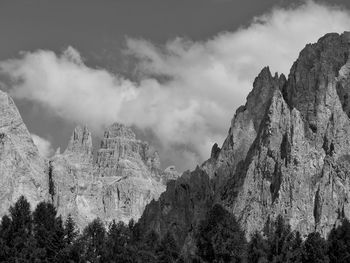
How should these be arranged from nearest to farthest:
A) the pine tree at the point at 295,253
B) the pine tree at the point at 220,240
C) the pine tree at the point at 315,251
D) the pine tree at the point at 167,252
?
1. the pine tree at the point at 220,240
2. the pine tree at the point at 295,253
3. the pine tree at the point at 315,251
4. the pine tree at the point at 167,252

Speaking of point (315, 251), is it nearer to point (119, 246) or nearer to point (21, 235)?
point (119, 246)

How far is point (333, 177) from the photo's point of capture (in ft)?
614

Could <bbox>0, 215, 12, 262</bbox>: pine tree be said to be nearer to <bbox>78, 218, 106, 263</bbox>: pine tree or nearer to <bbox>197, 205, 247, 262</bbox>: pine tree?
<bbox>78, 218, 106, 263</bbox>: pine tree

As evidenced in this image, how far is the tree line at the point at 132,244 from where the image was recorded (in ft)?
317

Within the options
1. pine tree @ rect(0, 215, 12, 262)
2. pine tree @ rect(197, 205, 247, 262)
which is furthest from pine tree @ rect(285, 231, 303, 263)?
pine tree @ rect(0, 215, 12, 262)

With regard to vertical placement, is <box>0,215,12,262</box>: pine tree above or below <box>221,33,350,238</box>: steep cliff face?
below

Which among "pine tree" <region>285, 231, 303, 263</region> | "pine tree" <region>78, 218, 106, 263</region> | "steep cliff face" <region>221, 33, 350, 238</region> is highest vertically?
"steep cliff face" <region>221, 33, 350, 238</region>

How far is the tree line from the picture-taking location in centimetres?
9650

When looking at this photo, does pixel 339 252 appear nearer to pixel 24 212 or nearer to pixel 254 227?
pixel 24 212

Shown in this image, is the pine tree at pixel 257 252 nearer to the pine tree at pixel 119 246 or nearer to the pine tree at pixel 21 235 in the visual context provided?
the pine tree at pixel 119 246

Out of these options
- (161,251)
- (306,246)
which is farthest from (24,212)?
(306,246)

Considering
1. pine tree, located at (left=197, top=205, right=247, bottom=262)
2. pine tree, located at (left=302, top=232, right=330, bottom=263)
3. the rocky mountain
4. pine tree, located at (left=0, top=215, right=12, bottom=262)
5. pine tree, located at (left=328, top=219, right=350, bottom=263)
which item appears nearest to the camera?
pine tree, located at (left=197, top=205, right=247, bottom=262)

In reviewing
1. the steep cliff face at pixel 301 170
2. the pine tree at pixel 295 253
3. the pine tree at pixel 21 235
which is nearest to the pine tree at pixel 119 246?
the pine tree at pixel 21 235

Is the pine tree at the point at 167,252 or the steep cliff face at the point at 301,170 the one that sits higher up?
the steep cliff face at the point at 301,170
